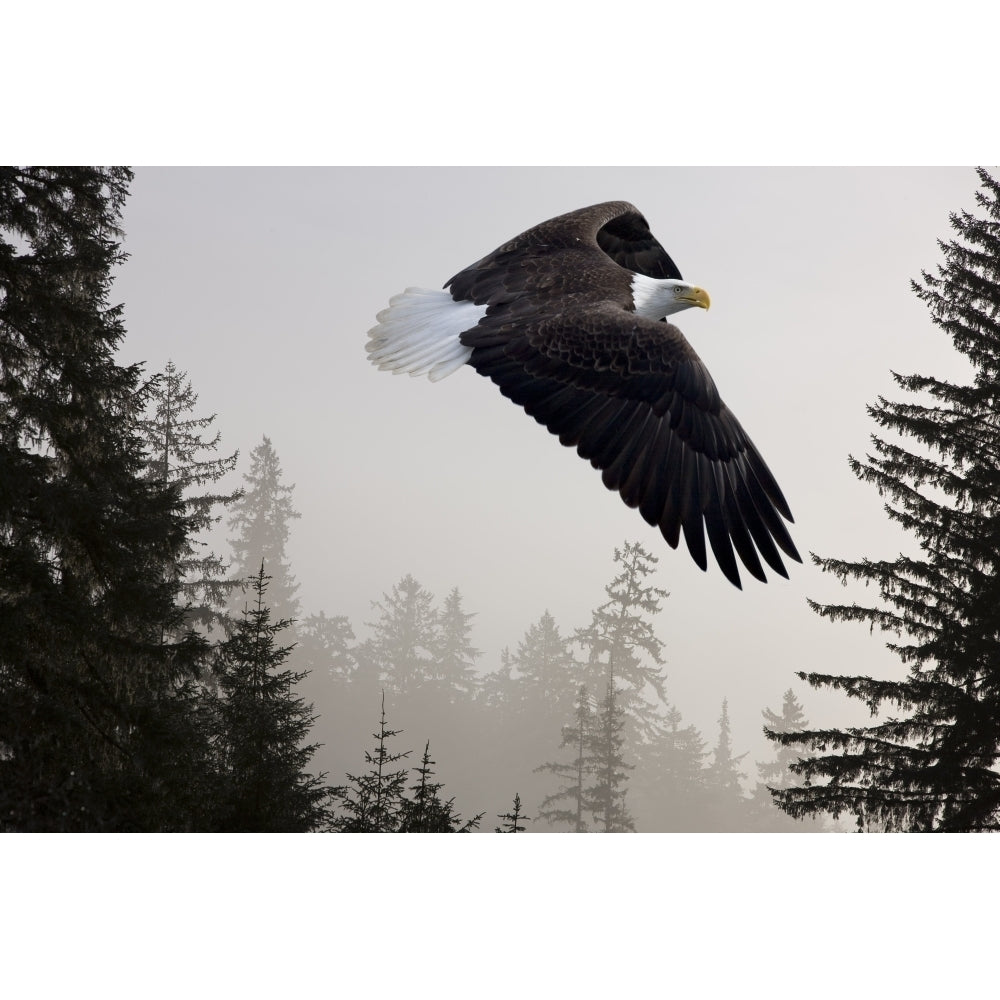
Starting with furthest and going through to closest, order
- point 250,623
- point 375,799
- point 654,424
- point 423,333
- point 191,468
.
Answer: point 191,468, point 250,623, point 375,799, point 423,333, point 654,424

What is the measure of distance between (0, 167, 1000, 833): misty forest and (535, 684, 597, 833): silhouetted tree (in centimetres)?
95


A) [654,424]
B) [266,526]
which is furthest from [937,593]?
[266,526]

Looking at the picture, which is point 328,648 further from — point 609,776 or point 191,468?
point 609,776

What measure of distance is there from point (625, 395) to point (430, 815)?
80.4 inches

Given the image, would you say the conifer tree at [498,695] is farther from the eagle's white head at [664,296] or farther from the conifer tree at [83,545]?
the eagle's white head at [664,296]

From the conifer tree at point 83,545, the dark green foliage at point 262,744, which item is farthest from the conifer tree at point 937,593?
the conifer tree at point 83,545

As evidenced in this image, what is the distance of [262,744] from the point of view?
15.8 ft

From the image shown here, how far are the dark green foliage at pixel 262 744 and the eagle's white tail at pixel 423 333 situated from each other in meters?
1.48

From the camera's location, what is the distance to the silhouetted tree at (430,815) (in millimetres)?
4340

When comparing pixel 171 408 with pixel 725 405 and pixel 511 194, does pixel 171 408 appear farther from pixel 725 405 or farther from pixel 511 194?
pixel 725 405

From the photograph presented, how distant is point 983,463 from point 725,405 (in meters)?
1.97

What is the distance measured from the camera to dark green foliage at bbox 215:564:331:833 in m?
4.48

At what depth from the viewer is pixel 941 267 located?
4984mm
